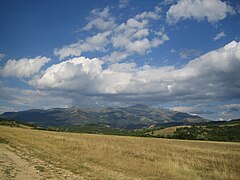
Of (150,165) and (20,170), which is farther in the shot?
(150,165)

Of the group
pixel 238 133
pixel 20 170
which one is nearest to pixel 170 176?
pixel 20 170

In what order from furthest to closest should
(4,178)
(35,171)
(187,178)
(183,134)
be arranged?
(183,134) → (187,178) → (35,171) → (4,178)

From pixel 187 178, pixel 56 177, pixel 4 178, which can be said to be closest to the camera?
pixel 4 178

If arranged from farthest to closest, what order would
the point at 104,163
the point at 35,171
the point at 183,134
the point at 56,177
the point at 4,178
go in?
1. the point at 183,134
2. the point at 104,163
3. the point at 35,171
4. the point at 56,177
5. the point at 4,178

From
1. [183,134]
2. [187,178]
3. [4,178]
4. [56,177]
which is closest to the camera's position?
[4,178]

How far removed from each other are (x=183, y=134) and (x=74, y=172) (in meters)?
127

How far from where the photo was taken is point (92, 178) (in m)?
17.0

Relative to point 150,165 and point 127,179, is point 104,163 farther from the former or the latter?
point 127,179

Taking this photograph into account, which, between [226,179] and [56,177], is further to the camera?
[226,179]

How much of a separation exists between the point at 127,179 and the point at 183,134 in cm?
12698

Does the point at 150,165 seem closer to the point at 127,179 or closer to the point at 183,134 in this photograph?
the point at 127,179

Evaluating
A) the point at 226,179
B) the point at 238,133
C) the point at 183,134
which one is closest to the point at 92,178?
the point at 226,179

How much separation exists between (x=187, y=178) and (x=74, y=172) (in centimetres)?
853

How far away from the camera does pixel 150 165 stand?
25469 mm
